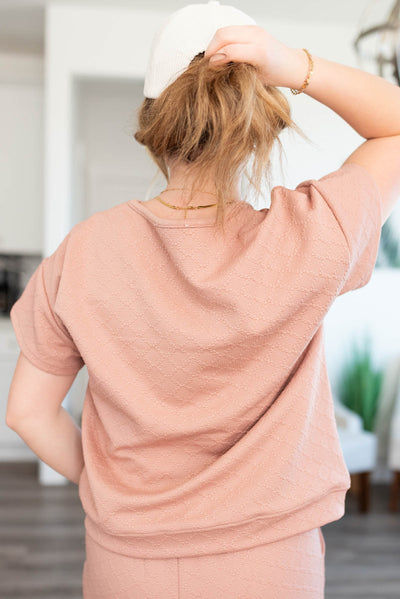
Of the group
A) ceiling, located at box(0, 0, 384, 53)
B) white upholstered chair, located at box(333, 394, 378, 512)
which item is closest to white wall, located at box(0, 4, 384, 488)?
ceiling, located at box(0, 0, 384, 53)

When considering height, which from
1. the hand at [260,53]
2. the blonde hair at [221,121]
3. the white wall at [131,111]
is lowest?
the white wall at [131,111]

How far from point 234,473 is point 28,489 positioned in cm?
310

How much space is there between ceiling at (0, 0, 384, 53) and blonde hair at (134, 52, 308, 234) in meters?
3.13

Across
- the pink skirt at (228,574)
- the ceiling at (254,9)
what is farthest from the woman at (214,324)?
the ceiling at (254,9)

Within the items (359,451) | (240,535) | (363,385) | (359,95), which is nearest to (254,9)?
(363,385)

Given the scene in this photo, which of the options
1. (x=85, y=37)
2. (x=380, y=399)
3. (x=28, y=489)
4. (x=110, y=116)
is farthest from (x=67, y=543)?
(x=110, y=116)

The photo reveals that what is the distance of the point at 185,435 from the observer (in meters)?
0.76

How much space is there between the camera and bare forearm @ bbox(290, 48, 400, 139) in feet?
2.37

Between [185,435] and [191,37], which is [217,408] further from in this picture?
[191,37]

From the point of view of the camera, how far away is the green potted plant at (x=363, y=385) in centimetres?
364

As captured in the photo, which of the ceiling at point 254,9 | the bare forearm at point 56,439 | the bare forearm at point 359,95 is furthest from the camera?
the ceiling at point 254,9

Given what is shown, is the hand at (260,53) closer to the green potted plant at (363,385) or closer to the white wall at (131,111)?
the white wall at (131,111)

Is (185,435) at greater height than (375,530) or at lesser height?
greater

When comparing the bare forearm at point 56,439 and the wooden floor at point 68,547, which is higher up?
the bare forearm at point 56,439
